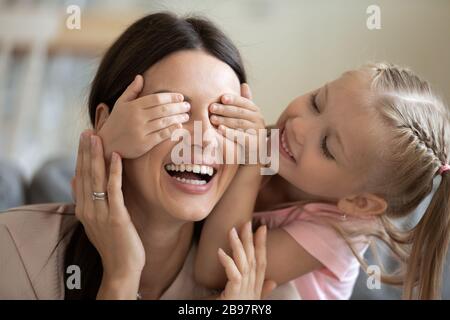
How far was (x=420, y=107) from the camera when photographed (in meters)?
0.91

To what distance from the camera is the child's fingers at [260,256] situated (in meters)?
0.90

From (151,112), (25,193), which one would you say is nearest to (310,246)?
(151,112)

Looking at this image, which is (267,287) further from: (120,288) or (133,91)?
(133,91)

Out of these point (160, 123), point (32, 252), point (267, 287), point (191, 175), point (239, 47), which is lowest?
Result: point (267, 287)

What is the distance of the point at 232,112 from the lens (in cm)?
85

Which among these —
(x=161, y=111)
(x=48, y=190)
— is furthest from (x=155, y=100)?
(x=48, y=190)

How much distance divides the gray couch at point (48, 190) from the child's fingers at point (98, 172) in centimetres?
60

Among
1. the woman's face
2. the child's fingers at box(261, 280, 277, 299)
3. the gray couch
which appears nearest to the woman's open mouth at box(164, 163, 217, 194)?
the woman's face

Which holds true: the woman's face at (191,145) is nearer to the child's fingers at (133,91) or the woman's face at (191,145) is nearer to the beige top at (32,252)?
the child's fingers at (133,91)

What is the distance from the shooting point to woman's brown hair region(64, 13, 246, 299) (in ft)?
2.88

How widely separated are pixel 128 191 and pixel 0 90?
1.26m

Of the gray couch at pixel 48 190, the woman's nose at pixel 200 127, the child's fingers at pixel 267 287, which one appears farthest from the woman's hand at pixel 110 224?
the gray couch at pixel 48 190

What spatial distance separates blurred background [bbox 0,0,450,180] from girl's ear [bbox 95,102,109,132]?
18 centimetres

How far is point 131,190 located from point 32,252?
198 mm
